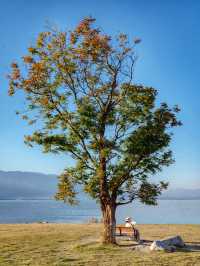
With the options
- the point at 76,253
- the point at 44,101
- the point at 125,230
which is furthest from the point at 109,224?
the point at 44,101

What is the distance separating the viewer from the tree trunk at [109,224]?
30.1m

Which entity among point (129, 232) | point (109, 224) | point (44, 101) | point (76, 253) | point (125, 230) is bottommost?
point (76, 253)

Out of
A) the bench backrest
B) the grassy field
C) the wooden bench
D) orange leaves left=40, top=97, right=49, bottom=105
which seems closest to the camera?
the grassy field

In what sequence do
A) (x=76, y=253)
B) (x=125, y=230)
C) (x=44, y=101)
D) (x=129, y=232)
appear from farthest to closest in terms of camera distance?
(x=125, y=230) → (x=129, y=232) → (x=44, y=101) → (x=76, y=253)

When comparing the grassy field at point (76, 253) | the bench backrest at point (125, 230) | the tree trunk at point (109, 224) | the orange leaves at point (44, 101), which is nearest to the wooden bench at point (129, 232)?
the bench backrest at point (125, 230)

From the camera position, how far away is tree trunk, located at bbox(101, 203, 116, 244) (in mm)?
30109

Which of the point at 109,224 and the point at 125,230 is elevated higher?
A: the point at 109,224

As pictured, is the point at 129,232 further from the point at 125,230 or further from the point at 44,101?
the point at 44,101

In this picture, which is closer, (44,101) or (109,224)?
(109,224)

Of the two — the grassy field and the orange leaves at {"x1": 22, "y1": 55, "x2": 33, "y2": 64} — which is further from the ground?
the orange leaves at {"x1": 22, "y1": 55, "x2": 33, "y2": 64}

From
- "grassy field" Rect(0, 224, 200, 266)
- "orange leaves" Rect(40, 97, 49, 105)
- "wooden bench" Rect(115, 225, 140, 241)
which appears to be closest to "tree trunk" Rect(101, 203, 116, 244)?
"grassy field" Rect(0, 224, 200, 266)

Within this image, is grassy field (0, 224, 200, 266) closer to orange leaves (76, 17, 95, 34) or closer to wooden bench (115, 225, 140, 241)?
wooden bench (115, 225, 140, 241)

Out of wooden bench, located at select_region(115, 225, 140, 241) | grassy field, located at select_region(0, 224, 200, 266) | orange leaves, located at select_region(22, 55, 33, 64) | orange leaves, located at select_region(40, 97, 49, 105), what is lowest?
grassy field, located at select_region(0, 224, 200, 266)

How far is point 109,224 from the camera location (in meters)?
30.5
